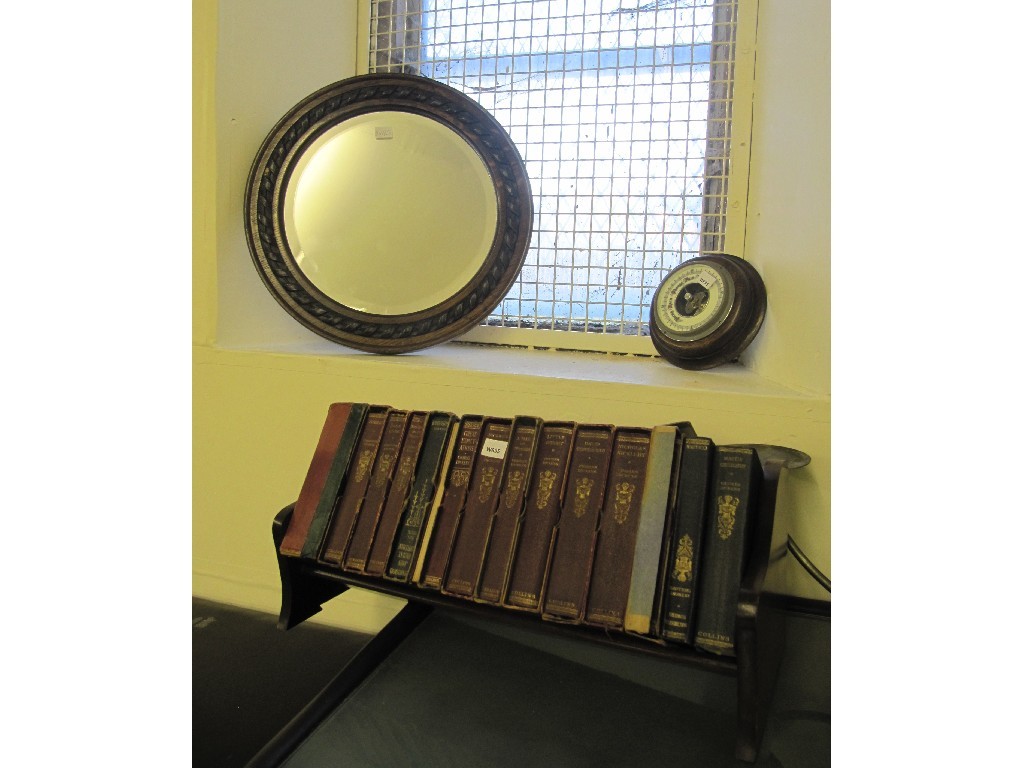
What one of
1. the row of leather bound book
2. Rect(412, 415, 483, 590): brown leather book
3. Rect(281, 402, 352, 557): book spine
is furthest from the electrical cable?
Rect(281, 402, 352, 557): book spine

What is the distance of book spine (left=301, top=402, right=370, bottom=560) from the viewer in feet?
3.76

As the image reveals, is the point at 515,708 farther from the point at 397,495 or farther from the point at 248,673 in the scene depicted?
the point at 248,673

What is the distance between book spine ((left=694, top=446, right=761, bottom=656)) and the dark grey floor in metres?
0.12

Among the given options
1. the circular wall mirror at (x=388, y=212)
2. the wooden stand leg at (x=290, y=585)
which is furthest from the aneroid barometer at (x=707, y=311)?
the wooden stand leg at (x=290, y=585)

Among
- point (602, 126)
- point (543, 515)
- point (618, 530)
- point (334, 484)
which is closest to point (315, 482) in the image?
point (334, 484)

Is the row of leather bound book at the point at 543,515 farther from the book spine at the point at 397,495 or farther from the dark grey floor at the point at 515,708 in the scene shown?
the dark grey floor at the point at 515,708

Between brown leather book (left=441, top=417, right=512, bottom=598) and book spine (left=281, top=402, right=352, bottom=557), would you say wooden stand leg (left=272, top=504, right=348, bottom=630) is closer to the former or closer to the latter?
book spine (left=281, top=402, right=352, bottom=557)

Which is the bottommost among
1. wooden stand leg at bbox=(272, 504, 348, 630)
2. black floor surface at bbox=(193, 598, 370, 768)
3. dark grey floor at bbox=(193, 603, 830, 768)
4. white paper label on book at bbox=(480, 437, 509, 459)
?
black floor surface at bbox=(193, 598, 370, 768)

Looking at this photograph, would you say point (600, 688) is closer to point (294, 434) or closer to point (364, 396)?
point (364, 396)

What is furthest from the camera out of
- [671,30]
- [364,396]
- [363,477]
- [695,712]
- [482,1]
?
[482,1]
